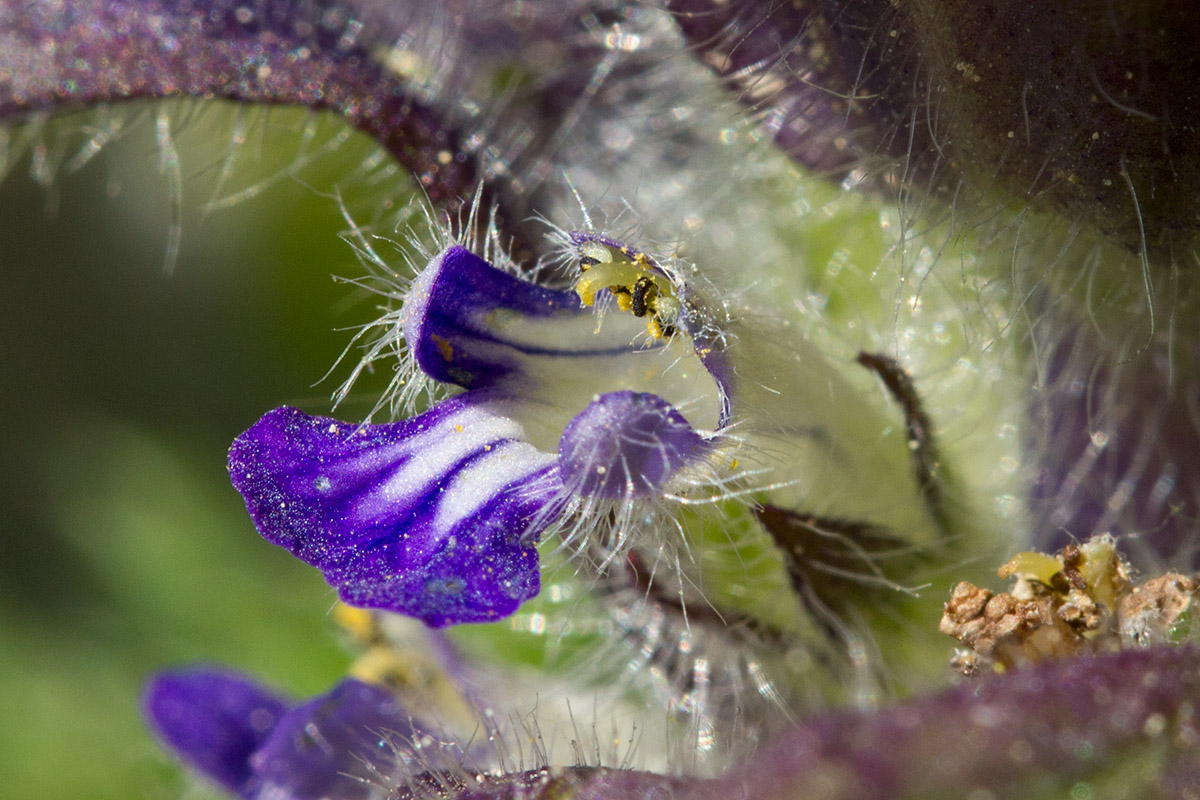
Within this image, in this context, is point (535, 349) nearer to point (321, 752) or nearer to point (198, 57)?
point (198, 57)

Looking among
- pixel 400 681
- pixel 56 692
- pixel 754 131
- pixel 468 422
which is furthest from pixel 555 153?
pixel 56 692

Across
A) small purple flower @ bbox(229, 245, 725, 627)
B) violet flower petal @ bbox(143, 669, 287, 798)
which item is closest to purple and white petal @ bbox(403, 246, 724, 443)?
small purple flower @ bbox(229, 245, 725, 627)

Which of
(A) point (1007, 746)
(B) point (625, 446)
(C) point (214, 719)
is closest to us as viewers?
(A) point (1007, 746)

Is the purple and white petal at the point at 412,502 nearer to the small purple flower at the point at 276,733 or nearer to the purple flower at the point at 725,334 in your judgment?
the purple flower at the point at 725,334

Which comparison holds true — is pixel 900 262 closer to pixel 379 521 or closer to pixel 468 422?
pixel 468 422

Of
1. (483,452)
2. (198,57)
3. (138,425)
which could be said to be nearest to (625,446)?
(483,452)

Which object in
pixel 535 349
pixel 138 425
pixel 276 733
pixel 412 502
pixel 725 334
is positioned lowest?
pixel 138 425

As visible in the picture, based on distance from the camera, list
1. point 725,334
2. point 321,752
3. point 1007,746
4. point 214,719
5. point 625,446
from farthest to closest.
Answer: point 214,719 → point 321,752 → point 725,334 → point 625,446 → point 1007,746
